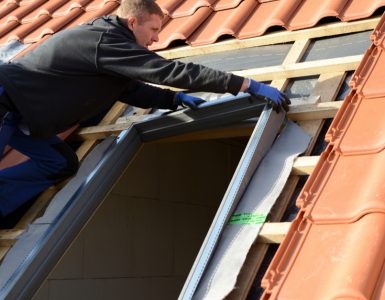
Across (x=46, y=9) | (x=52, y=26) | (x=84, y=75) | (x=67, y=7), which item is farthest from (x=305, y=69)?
(x=46, y=9)

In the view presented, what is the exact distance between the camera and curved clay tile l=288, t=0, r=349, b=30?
3736mm

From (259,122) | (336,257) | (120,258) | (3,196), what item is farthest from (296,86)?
(120,258)

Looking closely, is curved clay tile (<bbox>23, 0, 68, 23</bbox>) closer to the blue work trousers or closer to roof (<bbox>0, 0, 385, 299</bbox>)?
roof (<bbox>0, 0, 385, 299</bbox>)

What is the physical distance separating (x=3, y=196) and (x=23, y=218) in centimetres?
15

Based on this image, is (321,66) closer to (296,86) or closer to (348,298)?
(296,86)

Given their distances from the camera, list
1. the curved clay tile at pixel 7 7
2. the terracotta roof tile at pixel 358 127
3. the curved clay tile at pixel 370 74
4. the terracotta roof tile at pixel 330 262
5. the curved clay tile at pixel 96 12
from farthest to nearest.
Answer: the curved clay tile at pixel 7 7, the curved clay tile at pixel 96 12, the curved clay tile at pixel 370 74, the terracotta roof tile at pixel 358 127, the terracotta roof tile at pixel 330 262

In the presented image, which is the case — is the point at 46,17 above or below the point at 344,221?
above

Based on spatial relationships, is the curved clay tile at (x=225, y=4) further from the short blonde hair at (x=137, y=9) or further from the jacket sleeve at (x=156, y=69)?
the jacket sleeve at (x=156, y=69)

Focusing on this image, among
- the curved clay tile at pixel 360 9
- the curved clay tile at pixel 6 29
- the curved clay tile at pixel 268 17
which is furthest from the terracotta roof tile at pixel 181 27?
the curved clay tile at pixel 6 29

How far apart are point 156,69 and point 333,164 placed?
3.10ft

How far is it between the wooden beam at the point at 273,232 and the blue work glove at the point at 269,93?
0.69 metres

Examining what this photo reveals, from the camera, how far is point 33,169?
3445 mm

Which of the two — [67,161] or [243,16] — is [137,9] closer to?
[67,161]

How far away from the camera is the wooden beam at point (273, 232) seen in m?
2.50
